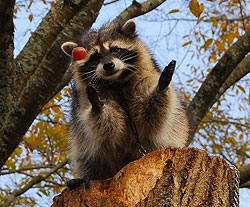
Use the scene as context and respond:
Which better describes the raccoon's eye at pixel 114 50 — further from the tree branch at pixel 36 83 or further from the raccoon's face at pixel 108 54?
the tree branch at pixel 36 83

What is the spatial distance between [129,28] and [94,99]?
1.06m

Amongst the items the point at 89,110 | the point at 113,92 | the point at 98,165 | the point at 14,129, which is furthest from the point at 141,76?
the point at 14,129

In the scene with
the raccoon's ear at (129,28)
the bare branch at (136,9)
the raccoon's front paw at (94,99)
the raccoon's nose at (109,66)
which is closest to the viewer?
the raccoon's front paw at (94,99)

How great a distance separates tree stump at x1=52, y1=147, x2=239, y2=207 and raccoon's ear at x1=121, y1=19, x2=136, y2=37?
64.8 inches

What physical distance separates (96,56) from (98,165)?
0.90 meters

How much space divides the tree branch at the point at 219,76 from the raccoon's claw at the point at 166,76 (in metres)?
1.38

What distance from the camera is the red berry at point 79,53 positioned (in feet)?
12.5

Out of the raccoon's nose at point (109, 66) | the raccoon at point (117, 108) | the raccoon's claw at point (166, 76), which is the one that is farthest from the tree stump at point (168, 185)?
the raccoon's nose at point (109, 66)

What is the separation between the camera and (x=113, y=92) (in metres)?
3.82

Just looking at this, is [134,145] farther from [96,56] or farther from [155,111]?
[96,56]

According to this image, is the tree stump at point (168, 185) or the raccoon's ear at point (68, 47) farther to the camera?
the raccoon's ear at point (68, 47)

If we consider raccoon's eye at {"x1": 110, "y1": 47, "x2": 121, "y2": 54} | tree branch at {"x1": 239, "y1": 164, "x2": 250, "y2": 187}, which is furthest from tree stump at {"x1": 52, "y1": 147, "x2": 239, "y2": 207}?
tree branch at {"x1": 239, "y1": 164, "x2": 250, "y2": 187}

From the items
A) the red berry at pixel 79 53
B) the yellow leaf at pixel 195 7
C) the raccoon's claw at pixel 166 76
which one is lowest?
the raccoon's claw at pixel 166 76

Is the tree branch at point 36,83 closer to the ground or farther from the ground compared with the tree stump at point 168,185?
farther from the ground
